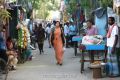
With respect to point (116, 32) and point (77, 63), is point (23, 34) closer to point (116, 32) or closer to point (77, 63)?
point (77, 63)

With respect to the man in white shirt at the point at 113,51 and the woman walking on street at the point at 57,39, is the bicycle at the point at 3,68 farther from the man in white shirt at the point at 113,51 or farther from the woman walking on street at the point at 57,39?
the woman walking on street at the point at 57,39

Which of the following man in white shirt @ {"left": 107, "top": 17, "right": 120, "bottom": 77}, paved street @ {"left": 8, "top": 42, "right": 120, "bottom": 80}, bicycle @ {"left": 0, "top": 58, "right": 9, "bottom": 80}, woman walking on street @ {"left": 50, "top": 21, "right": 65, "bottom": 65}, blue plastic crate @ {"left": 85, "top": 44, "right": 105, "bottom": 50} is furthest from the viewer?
woman walking on street @ {"left": 50, "top": 21, "right": 65, "bottom": 65}

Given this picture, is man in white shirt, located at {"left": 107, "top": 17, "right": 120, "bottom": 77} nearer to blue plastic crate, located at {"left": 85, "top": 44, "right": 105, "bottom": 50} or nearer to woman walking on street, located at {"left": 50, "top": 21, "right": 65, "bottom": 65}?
blue plastic crate, located at {"left": 85, "top": 44, "right": 105, "bottom": 50}

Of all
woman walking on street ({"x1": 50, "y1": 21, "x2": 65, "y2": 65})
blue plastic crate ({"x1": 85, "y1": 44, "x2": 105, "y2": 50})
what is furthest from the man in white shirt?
woman walking on street ({"x1": 50, "y1": 21, "x2": 65, "y2": 65})

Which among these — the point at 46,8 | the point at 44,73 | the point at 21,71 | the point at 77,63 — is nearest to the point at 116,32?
the point at 44,73

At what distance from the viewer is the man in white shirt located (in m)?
13.8

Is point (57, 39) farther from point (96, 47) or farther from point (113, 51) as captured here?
point (113, 51)

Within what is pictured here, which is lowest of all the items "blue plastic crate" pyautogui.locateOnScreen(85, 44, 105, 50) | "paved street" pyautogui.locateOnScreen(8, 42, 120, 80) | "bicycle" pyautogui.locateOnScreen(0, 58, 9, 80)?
"paved street" pyautogui.locateOnScreen(8, 42, 120, 80)

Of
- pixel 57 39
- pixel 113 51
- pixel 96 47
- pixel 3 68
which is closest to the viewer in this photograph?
→ pixel 113 51

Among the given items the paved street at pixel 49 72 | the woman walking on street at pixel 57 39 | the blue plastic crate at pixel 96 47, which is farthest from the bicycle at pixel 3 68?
the woman walking on street at pixel 57 39

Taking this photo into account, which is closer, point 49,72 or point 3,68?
point 3,68

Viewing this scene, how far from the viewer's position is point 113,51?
13.8 metres

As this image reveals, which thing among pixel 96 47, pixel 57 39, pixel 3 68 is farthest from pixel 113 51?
pixel 57 39

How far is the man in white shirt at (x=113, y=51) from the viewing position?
13.8m
